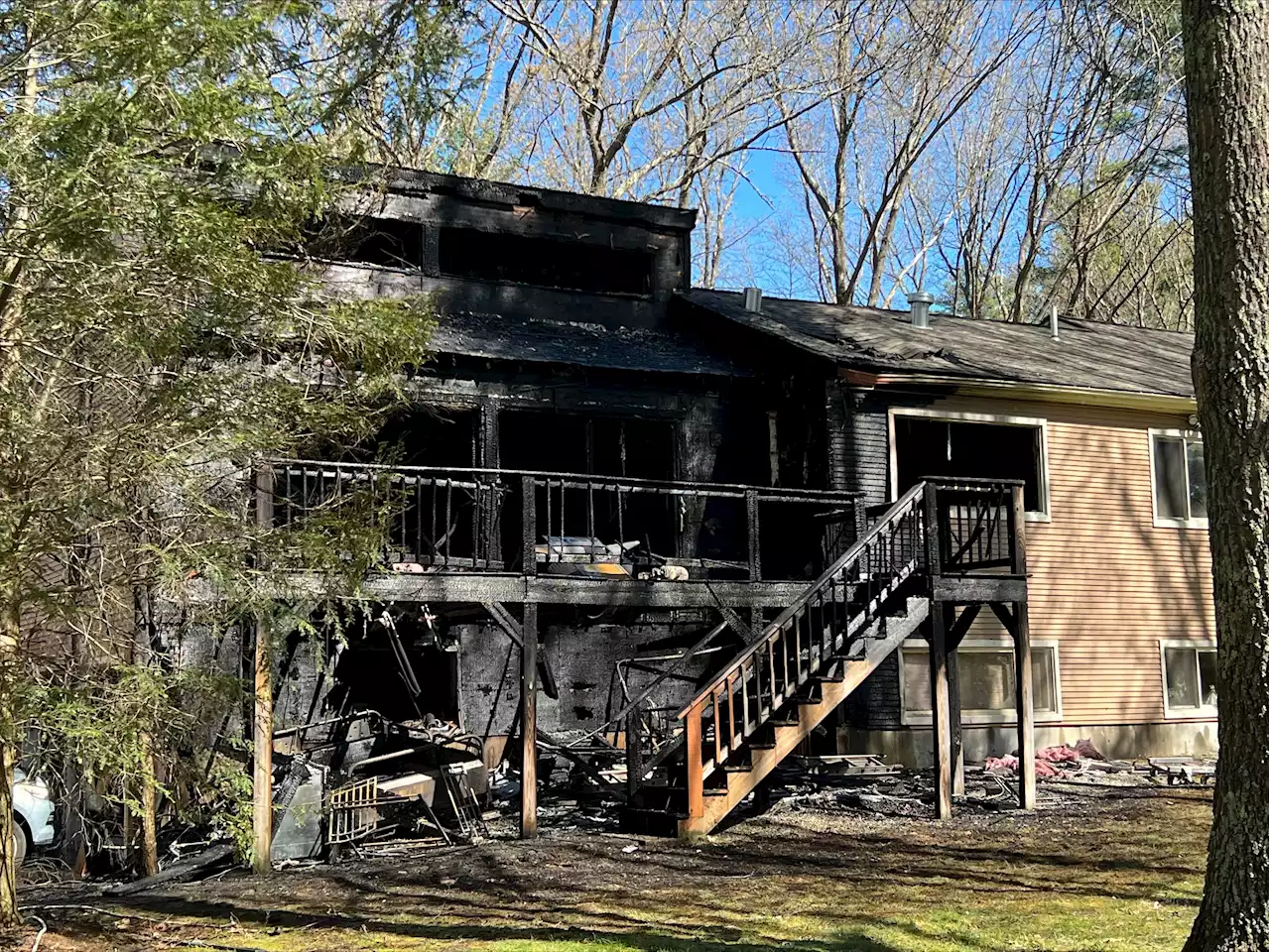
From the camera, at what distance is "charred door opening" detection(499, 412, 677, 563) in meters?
18.2

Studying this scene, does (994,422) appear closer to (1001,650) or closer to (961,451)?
(961,451)

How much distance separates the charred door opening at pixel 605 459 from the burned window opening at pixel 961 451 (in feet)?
13.4

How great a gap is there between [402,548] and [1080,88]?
89.4 ft

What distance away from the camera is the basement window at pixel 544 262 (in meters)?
18.7

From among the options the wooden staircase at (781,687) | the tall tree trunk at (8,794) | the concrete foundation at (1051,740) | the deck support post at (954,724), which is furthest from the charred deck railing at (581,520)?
the tall tree trunk at (8,794)

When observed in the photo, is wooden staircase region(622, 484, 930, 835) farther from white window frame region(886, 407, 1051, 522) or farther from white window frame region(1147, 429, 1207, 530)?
Answer: white window frame region(1147, 429, 1207, 530)

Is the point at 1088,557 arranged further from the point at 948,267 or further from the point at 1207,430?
the point at 948,267

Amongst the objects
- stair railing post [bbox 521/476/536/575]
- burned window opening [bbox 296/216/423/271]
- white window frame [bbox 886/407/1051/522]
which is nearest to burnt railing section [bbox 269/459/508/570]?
stair railing post [bbox 521/476/536/575]

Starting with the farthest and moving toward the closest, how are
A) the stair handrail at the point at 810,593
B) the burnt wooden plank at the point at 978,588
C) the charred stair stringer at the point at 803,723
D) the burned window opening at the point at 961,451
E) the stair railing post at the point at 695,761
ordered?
the burned window opening at the point at 961,451 < the burnt wooden plank at the point at 978,588 < the charred stair stringer at the point at 803,723 < the stair handrail at the point at 810,593 < the stair railing post at the point at 695,761

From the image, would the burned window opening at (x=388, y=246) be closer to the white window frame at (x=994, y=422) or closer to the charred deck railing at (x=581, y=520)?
the charred deck railing at (x=581, y=520)

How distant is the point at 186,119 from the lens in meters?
8.45

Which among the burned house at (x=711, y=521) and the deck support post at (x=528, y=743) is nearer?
the deck support post at (x=528, y=743)

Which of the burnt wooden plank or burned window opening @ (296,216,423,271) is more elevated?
burned window opening @ (296,216,423,271)

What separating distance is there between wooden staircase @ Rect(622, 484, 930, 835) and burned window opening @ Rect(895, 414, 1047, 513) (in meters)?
4.89
